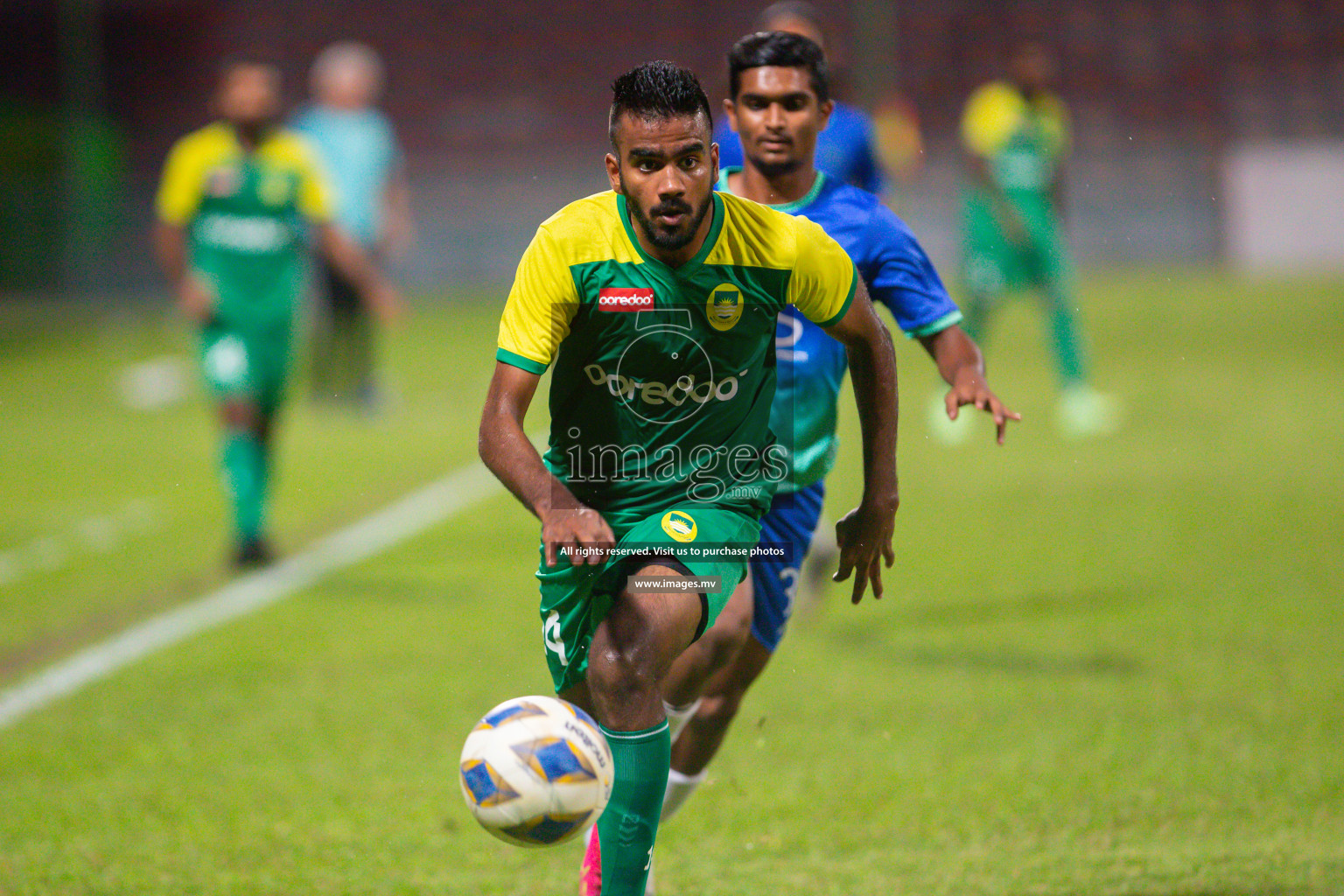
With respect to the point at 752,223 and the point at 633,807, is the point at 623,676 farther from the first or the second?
the point at 752,223

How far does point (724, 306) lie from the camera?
3.36 m

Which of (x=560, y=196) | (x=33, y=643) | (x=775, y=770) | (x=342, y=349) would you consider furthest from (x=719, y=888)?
(x=560, y=196)

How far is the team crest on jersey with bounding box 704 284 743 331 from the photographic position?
3.34 metres

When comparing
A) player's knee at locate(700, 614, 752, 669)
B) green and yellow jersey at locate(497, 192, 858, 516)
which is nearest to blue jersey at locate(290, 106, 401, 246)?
player's knee at locate(700, 614, 752, 669)

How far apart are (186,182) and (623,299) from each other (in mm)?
5644

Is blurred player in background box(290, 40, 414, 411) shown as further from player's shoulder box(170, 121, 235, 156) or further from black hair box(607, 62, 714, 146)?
black hair box(607, 62, 714, 146)

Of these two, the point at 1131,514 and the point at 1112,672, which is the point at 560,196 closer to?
the point at 1131,514

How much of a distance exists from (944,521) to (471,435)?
4854 millimetres

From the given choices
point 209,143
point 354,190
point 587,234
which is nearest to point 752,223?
point 587,234

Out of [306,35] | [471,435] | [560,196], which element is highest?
[306,35]

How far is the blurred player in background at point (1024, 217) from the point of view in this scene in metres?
11.5

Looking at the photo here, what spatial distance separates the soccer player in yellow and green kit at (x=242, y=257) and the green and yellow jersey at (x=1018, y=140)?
5.44 meters

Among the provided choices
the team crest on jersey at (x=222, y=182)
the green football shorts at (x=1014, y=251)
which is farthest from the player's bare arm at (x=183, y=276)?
the green football shorts at (x=1014, y=251)

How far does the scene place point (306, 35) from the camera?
26.7m
